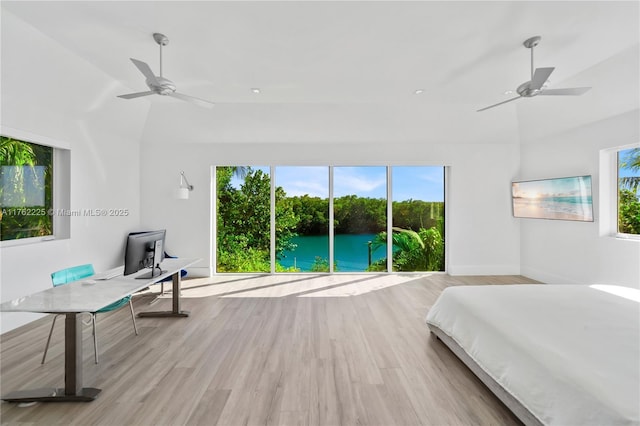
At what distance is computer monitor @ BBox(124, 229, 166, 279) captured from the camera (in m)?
2.63

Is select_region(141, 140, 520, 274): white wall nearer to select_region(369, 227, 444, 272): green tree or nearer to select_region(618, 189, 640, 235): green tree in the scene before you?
select_region(369, 227, 444, 272): green tree

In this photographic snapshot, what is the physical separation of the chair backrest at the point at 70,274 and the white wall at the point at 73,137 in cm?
93

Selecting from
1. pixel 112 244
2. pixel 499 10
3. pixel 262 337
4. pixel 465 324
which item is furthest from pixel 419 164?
pixel 112 244

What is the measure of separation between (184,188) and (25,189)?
7.02 feet

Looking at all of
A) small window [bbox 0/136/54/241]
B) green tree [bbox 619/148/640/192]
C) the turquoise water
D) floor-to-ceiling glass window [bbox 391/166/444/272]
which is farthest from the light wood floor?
green tree [bbox 619/148/640/192]

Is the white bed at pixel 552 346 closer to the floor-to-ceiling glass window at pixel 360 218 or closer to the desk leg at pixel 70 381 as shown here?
the desk leg at pixel 70 381

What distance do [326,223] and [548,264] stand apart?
378cm

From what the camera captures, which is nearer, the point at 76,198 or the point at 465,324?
the point at 465,324

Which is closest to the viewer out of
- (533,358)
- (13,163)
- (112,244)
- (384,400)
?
(533,358)

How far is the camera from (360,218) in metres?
5.71

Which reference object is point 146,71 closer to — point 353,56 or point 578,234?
point 353,56

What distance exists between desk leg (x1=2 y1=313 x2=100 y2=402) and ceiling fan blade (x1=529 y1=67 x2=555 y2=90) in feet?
13.6

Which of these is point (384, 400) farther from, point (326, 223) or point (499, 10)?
point (326, 223)

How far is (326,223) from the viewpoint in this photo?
18.6 feet
